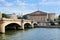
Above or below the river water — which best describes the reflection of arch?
above

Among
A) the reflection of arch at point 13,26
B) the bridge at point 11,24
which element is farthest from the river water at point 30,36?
the reflection of arch at point 13,26

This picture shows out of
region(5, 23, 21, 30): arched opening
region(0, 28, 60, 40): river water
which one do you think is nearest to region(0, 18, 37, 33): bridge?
region(5, 23, 21, 30): arched opening

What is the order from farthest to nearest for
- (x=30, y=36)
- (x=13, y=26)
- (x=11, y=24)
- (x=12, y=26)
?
1. (x=13, y=26)
2. (x=12, y=26)
3. (x=11, y=24)
4. (x=30, y=36)

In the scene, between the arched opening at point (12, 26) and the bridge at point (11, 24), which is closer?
the bridge at point (11, 24)

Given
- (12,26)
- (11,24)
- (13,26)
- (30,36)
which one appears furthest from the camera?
(13,26)

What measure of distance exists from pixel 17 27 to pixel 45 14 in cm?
7959

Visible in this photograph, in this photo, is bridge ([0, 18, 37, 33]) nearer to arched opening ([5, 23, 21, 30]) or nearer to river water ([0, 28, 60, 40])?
arched opening ([5, 23, 21, 30])

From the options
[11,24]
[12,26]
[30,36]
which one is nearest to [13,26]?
[12,26]

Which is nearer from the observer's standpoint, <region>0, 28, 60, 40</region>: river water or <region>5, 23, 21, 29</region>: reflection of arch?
<region>0, 28, 60, 40</region>: river water

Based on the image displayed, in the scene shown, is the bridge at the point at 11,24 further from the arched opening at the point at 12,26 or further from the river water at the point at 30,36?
the river water at the point at 30,36

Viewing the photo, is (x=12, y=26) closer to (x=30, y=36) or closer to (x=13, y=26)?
(x=13, y=26)

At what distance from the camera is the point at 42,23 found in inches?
3895

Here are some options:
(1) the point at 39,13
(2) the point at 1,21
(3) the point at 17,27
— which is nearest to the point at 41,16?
(1) the point at 39,13

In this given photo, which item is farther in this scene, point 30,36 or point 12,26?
point 12,26
